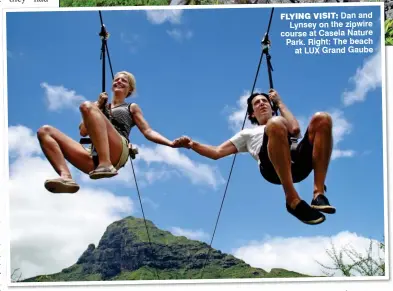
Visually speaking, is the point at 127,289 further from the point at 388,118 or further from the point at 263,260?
the point at 388,118

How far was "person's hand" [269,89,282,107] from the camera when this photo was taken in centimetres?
593

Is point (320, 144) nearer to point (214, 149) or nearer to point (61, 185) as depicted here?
point (214, 149)

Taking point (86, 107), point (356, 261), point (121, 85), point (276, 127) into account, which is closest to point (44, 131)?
point (86, 107)

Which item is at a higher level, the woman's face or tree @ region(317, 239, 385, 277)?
the woman's face

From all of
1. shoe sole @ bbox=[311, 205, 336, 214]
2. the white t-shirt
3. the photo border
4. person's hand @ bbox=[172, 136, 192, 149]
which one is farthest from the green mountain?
the white t-shirt

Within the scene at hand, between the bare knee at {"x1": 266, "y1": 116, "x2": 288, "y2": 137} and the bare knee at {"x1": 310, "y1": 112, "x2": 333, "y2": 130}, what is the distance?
0.23 m

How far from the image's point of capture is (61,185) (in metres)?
5.83

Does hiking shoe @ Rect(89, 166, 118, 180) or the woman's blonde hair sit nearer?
hiking shoe @ Rect(89, 166, 118, 180)

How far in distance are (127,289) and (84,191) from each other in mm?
803

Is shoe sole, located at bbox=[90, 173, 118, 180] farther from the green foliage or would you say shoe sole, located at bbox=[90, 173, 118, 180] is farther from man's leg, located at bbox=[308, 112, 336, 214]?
the green foliage

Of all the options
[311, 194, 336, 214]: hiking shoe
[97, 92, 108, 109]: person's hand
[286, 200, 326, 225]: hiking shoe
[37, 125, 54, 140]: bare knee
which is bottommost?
[286, 200, 326, 225]: hiking shoe

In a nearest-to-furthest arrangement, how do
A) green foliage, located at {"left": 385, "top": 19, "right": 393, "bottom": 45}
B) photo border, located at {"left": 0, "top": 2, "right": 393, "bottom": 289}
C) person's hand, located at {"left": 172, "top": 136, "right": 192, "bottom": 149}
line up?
photo border, located at {"left": 0, "top": 2, "right": 393, "bottom": 289}, person's hand, located at {"left": 172, "top": 136, "right": 192, "bottom": 149}, green foliage, located at {"left": 385, "top": 19, "right": 393, "bottom": 45}

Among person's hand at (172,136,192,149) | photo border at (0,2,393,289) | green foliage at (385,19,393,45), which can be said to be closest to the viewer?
photo border at (0,2,393,289)

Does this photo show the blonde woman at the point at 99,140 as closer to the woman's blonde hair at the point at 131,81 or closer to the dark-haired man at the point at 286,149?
the woman's blonde hair at the point at 131,81
